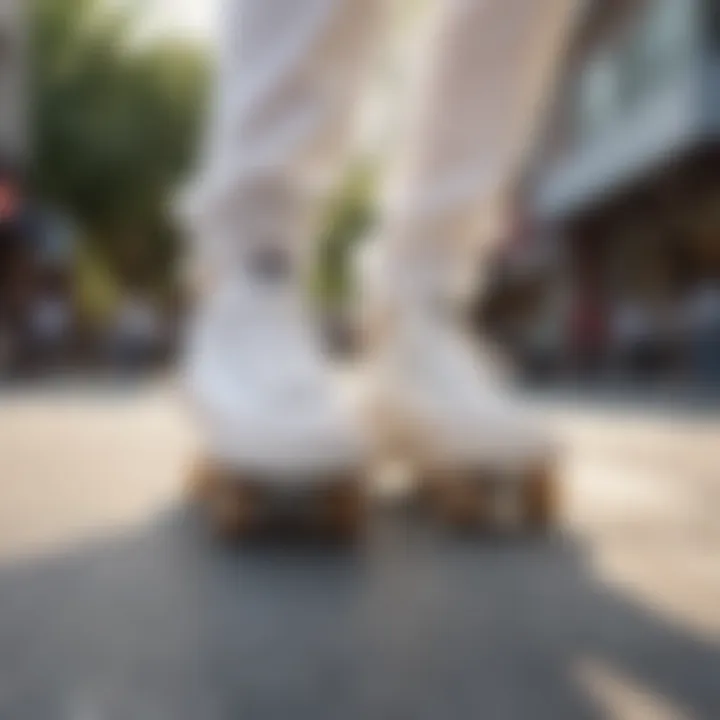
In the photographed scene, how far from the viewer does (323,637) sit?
69cm

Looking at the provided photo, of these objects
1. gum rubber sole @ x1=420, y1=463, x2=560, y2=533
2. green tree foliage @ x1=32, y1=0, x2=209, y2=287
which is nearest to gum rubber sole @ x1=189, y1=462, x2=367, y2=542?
gum rubber sole @ x1=420, y1=463, x2=560, y2=533

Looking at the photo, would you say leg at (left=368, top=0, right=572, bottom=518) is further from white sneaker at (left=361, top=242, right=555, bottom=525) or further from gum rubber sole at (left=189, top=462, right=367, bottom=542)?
gum rubber sole at (left=189, top=462, right=367, bottom=542)

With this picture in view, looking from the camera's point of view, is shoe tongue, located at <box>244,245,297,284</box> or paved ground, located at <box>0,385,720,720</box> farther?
shoe tongue, located at <box>244,245,297,284</box>

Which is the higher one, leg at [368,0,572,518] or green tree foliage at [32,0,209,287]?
green tree foliage at [32,0,209,287]

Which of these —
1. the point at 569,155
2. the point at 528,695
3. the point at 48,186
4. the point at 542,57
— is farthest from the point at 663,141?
the point at 528,695

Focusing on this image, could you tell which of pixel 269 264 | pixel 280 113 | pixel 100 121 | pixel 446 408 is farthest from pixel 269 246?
pixel 100 121

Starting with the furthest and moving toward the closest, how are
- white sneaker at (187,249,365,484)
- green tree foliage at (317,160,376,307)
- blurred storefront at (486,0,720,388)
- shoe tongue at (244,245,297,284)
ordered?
blurred storefront at (486,0,720,388) < green tree foliage at (317,160,376,307) < shoe tongue at (244,245,297,284) < white sneaker at (187,249,365,484)

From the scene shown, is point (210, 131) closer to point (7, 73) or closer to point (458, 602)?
point (458, 602)

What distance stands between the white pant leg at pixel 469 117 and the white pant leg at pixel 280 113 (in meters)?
0.13

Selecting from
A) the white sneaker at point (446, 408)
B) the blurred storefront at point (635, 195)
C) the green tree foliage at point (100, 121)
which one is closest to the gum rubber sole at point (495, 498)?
the white sneaker at point (446, 408)

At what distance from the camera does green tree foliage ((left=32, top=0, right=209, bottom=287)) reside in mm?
10695

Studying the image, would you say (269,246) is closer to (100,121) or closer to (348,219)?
(348,219)

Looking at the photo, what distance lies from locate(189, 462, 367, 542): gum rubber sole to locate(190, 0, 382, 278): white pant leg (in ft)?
0.77

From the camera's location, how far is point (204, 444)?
3.50 ft
